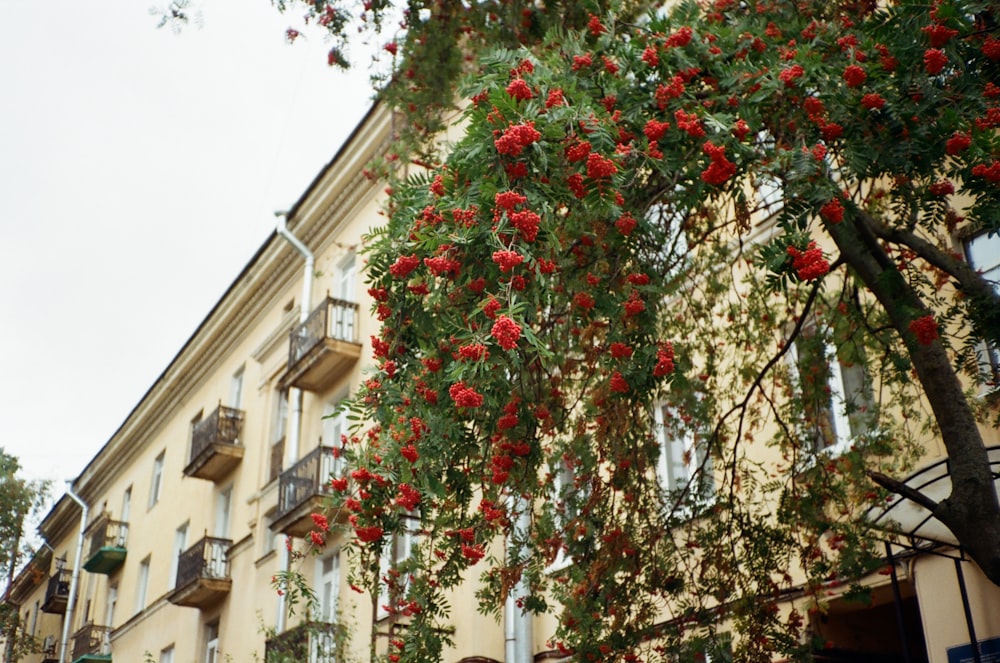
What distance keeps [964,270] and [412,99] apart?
19.6ft

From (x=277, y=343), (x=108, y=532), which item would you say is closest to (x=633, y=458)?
(x=277, y=343)

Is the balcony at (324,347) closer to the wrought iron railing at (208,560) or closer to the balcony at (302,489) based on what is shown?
the balcony at (302,489)

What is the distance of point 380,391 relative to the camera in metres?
6.94

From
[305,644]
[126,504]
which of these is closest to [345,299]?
[305,644]

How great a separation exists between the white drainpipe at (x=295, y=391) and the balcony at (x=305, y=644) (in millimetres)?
3306

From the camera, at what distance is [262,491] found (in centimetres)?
2139

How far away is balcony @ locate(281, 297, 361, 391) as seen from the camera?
19.1m

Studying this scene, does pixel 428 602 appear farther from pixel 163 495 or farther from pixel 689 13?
pixel 163 495

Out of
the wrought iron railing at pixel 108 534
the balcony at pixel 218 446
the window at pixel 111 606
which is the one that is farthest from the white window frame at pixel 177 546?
the window at pixel 111 606

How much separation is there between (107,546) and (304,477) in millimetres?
13208

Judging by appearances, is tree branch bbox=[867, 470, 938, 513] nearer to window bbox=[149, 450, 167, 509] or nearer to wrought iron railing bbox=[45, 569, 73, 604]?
window bbox=[149, 450, 167, 509]

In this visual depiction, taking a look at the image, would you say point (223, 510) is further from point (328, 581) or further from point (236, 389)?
point (328, 581)

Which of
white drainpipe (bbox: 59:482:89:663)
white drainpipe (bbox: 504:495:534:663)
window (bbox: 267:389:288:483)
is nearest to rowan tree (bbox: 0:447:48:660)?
white drainpipe (bbox: 59:482:89:663)

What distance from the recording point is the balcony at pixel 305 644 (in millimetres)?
12805
